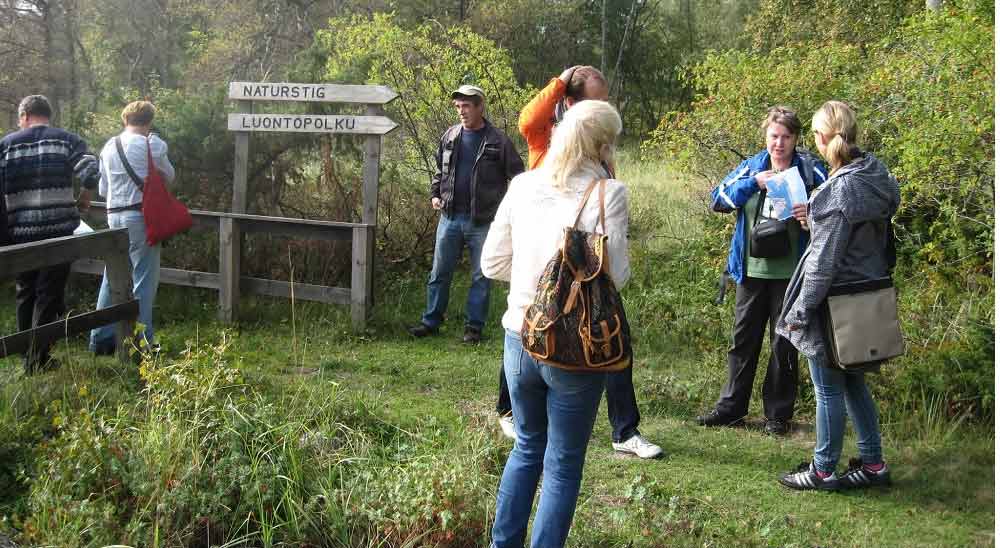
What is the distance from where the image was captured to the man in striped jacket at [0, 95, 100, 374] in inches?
242

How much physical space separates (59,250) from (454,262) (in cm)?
289

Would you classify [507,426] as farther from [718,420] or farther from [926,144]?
[926,144]

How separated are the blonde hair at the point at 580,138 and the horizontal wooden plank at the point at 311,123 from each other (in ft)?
14.6

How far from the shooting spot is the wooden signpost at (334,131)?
7.58 m

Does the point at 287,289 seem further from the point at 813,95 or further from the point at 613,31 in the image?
the point at 613,31

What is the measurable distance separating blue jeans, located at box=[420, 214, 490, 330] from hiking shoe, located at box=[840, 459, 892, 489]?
10.9ft

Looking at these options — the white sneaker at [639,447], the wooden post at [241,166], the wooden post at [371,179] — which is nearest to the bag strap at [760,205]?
the white sneaker at [639,447]

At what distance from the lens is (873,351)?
163 inches

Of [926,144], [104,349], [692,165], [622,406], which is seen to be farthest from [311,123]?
[926,144]

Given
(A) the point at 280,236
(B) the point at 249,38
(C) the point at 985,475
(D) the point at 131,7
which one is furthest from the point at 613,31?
(C) the point at 985,475

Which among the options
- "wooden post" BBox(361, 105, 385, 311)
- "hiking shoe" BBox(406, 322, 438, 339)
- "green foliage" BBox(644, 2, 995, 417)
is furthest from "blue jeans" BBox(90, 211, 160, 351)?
"green foliage" BBox(644, 2, 995, 417)

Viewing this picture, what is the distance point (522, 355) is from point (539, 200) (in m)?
0.53

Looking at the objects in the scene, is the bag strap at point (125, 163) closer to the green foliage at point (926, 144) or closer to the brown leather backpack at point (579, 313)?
the green foliage at point (926, 144)

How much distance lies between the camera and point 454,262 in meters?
7.46
